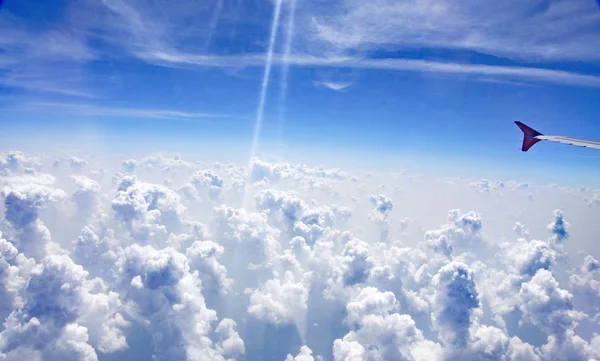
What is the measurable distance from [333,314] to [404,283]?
4732 cm

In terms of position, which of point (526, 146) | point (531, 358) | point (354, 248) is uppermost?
point (526, 146)

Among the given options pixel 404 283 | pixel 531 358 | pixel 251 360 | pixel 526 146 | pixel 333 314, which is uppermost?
pixel 526 146

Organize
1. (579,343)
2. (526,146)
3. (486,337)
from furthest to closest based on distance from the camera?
(579,343) < (486,337) < (526,146)

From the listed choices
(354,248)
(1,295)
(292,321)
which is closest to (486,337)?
(354,248)

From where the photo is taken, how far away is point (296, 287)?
159625 mm

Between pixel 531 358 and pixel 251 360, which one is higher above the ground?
pixel 531 358

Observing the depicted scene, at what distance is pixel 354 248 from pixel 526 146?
107904 mm

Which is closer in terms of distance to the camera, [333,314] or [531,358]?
[531,358]

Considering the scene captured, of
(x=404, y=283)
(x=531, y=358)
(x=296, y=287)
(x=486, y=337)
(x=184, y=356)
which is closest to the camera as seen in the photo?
(x=184, y=356)

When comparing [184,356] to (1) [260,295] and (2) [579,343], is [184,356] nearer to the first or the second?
(1) [260,295]

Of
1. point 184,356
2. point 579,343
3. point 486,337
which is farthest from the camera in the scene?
point 579,343

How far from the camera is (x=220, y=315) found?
177375 millimetres

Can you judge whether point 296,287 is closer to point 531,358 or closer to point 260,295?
point 260,295

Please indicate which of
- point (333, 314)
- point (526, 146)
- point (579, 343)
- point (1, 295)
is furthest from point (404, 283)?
point (1, 295)
